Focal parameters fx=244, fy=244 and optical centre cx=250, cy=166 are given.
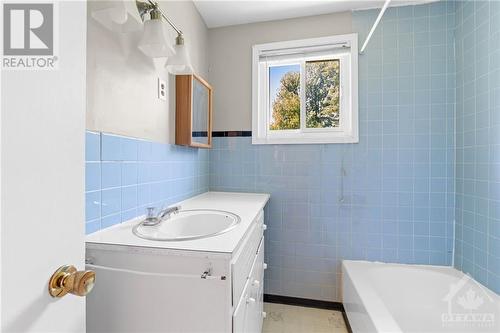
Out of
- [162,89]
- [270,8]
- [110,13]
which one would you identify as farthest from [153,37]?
[270,8]

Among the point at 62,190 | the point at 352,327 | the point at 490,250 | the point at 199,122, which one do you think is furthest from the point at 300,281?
the point at 62,190

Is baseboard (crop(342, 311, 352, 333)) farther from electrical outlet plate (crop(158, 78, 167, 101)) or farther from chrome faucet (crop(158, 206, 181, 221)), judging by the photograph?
electrical outlet plate (crop(158, 78, 167, 101))

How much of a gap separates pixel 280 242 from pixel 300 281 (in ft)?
1.16

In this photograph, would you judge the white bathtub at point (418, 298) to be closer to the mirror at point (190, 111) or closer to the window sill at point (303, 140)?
the window sill at point (303, 140)

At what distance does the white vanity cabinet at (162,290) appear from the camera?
0.75 metres

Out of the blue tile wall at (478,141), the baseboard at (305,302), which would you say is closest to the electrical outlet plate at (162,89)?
the baseboard at (305,302)

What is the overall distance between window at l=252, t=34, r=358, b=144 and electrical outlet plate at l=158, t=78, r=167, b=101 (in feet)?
2.72

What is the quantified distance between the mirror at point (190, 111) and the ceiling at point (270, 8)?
63 cm

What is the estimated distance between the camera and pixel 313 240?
2.01 metres

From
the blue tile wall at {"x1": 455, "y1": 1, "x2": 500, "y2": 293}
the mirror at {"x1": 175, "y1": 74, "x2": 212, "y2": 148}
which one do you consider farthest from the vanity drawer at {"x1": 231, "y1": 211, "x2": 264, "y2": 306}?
the blue tile wall at {"x1": 455, "y1": 1, "x2": 500, "y2": 293}

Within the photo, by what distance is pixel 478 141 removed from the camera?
5.18 feet

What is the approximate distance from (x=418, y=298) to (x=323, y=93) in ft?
5.62

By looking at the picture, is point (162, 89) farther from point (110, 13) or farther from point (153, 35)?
point (110, 13)

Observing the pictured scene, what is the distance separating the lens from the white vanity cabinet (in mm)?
746
